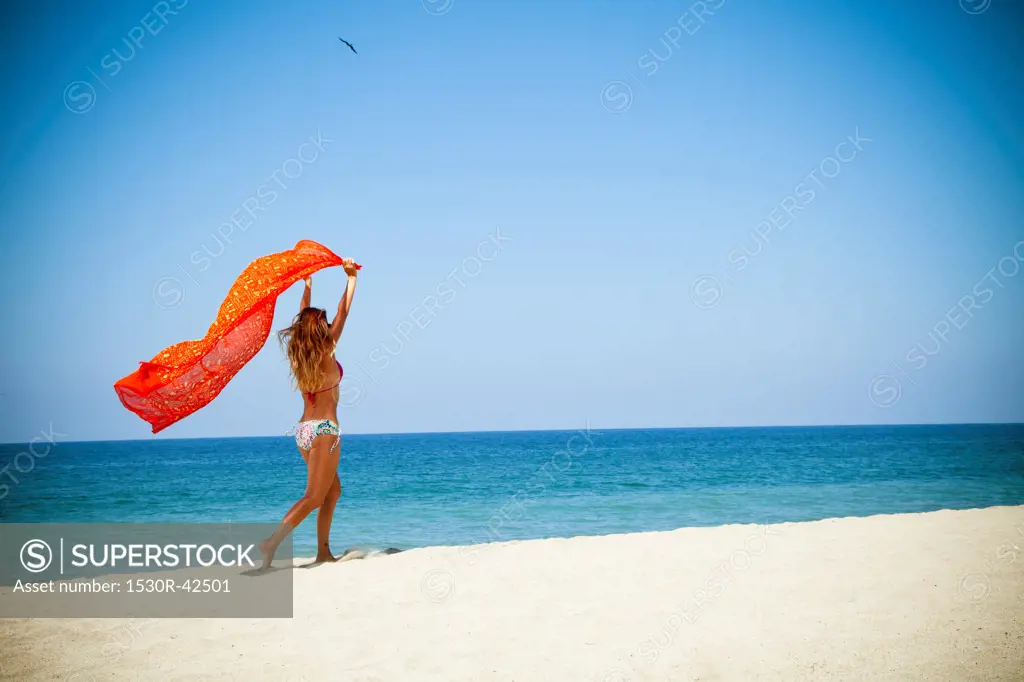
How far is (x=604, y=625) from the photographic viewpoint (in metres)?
4.91

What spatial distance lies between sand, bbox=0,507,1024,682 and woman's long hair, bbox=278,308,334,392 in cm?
178

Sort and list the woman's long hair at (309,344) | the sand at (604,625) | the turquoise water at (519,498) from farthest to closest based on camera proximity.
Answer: the turquoise water at (519,498) → the woman's long hair at (309,344) → the sand at (604,625)

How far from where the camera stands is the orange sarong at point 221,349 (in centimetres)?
597

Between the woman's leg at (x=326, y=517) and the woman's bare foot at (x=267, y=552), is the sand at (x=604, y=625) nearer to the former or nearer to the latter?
the woman's bare foot at (x=267, y=552)

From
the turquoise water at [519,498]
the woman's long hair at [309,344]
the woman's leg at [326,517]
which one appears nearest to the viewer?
the woman's long hair at [309,344]

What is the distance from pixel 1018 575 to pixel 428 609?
5060mm

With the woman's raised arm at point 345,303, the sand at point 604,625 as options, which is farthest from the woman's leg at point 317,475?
the woman's raised arm at point 345,303

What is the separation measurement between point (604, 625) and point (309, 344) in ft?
10.5

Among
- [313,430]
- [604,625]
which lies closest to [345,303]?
[313,430]

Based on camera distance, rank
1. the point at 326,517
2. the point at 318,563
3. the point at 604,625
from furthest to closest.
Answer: the point at 318,563 → the point at 326,517 → the point at 604,625

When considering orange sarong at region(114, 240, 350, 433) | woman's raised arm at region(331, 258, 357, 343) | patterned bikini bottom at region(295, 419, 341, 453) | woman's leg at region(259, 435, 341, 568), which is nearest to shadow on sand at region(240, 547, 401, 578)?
woman's leg at region(259, 435, 341, 568)

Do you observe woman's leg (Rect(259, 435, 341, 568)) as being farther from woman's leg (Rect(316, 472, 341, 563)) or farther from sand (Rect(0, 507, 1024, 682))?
sand (Rect(0, 507, 1024, 682))

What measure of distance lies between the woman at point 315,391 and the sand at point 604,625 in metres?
0.68

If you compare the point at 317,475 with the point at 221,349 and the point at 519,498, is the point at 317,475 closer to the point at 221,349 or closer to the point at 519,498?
the point at 221,349
